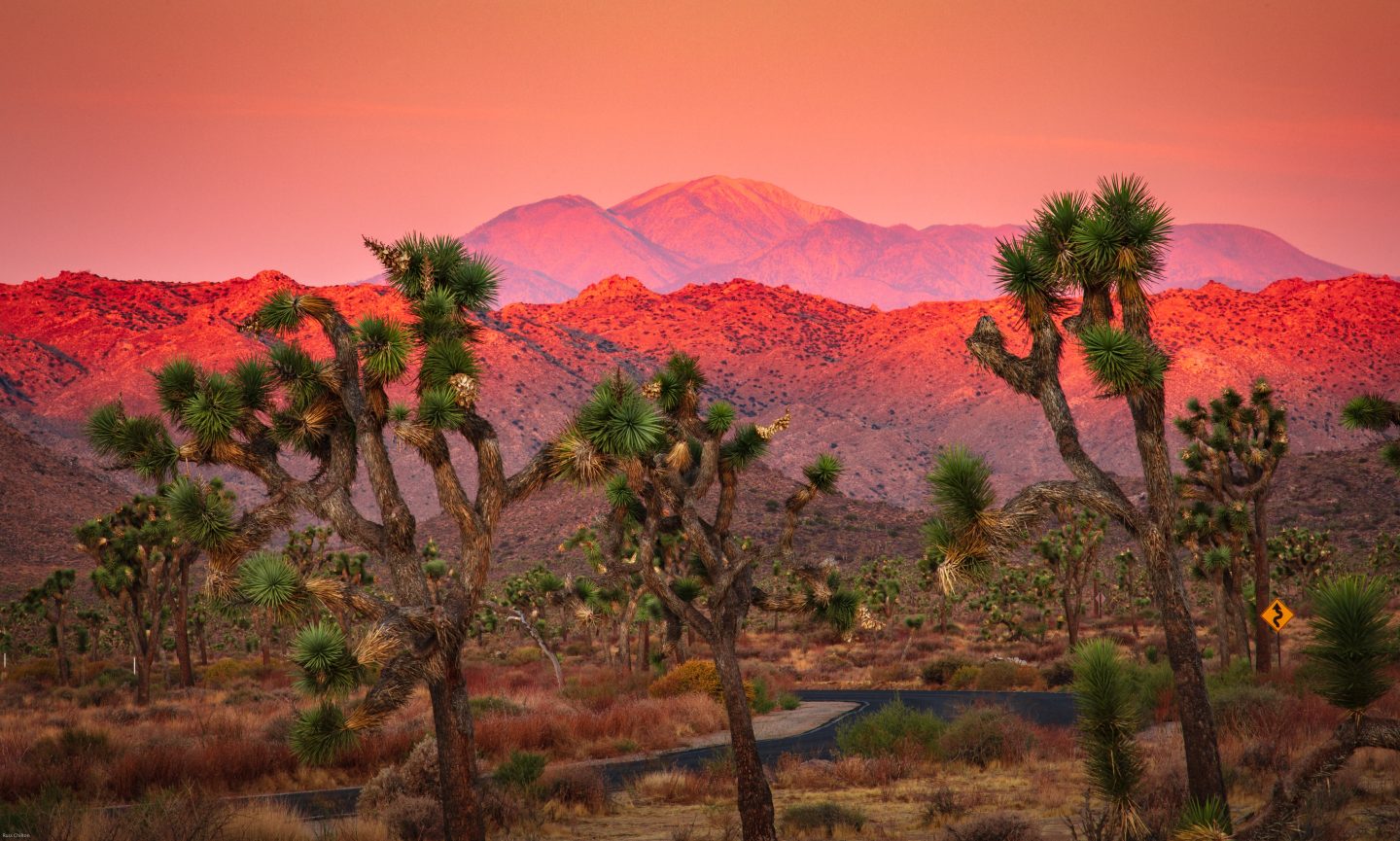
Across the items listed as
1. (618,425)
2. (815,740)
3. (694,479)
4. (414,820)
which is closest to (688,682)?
(815,740)

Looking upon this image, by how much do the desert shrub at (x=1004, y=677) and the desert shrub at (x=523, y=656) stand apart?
22043 mm

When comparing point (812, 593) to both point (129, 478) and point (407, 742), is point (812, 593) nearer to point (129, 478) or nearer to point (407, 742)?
point (407, 742)

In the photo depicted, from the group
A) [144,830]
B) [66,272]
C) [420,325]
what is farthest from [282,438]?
[66,272]

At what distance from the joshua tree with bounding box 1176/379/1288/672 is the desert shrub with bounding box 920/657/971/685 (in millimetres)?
16502

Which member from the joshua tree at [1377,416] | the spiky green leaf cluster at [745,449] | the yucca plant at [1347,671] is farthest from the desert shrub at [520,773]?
the joshua tree at [1377,416]

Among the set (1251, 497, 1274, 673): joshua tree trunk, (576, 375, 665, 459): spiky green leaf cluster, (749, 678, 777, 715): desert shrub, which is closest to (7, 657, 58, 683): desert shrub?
(749, 678, 777, 715): desert shrub

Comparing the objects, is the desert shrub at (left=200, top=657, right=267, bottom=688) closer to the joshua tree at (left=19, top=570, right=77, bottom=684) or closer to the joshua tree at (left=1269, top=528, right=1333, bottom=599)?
the joshua tree at (left=19, top=570, right=77, bottom=684)

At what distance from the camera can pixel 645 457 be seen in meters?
16.6

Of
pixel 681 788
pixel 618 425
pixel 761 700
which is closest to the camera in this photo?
pixel 618 425

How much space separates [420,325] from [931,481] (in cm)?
694

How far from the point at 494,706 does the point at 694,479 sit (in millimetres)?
17311

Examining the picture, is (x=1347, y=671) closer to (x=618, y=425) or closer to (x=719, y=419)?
(x=618, y=425)

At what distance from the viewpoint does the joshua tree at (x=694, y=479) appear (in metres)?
15.4

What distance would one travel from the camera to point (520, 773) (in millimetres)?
19391
